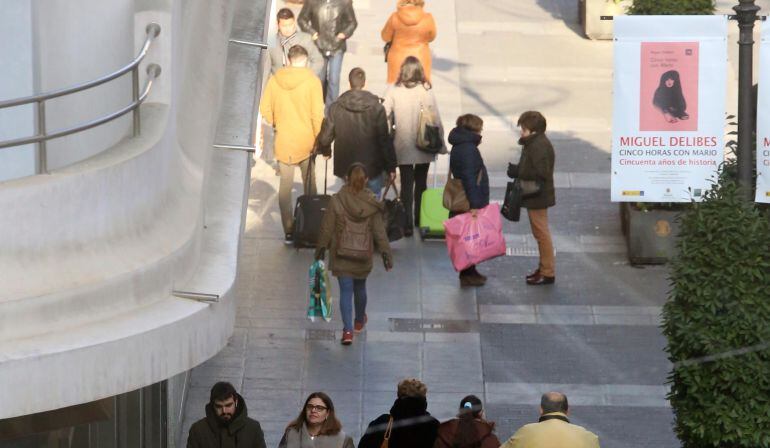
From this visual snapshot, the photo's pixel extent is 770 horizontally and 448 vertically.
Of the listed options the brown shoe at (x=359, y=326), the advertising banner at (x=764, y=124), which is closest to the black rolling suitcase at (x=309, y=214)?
the brown shoe at (x=359, y=326)

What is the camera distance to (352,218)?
13047 millimetres

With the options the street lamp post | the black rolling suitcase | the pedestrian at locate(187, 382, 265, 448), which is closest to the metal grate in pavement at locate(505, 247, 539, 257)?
the black rolling suitcase

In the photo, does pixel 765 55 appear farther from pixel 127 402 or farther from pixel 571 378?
pixel 127 402

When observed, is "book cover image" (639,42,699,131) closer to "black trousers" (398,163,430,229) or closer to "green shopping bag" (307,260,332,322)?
"green shopping bag" (307,260,332,322)

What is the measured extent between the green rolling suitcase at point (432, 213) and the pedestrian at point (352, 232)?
7.75 ft

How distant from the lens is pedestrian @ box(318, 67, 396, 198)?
1491cm

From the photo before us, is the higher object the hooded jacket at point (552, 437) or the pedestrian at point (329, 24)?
the pedestrian at point (329, 24)

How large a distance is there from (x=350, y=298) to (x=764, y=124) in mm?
3523

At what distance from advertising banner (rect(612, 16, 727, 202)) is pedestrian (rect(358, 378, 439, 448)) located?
338cm

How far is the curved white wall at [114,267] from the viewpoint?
809 cm

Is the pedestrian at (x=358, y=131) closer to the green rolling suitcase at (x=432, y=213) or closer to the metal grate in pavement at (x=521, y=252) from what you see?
the green rolling suitcase at (x=432, y=213)

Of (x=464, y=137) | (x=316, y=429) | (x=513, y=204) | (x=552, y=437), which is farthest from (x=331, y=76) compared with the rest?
(x=552, y=437)

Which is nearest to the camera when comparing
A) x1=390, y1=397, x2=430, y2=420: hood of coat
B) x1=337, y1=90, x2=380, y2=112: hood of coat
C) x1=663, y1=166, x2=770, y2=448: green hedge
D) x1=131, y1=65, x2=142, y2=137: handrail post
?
x1=131, y1=65, x2=142, y2=137: handrail post

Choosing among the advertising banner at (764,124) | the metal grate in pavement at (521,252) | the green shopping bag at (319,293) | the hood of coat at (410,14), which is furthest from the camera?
the hood of coat at (410,14)
